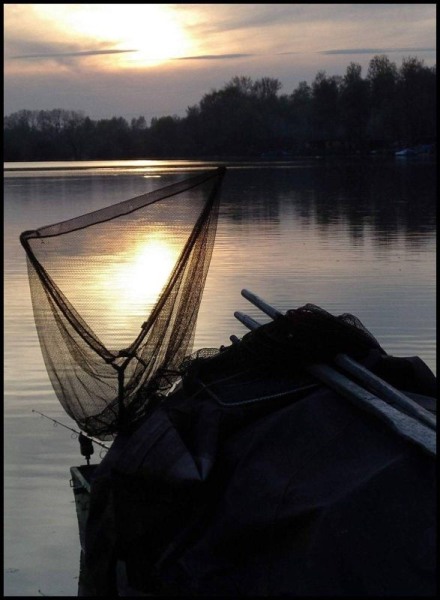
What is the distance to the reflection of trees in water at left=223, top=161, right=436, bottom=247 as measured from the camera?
26.6 m

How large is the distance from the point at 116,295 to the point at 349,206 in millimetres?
28320

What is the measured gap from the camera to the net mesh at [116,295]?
6.64 meters

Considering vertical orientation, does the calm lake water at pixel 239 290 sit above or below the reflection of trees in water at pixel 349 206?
below

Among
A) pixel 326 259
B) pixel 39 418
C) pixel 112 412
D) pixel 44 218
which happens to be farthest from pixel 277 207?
pixel 112 412

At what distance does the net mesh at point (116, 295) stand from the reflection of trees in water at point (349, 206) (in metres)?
16.4

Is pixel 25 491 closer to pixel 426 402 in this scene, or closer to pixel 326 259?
pixel 426 402

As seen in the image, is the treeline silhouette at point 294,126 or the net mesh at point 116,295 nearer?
the net mesh at point 116,295

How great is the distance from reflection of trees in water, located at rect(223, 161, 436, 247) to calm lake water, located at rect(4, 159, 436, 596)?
5 cm

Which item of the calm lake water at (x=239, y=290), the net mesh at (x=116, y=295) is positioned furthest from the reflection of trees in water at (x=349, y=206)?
the net mesh at (x=116, y=295)

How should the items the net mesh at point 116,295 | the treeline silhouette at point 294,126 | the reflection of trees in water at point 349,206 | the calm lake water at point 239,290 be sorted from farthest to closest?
the treeline silhouette at point 294,126 → the reflection of trees in water at point 349,206 → the calm lake water at point 239,290 → the net mesh at point 116,295

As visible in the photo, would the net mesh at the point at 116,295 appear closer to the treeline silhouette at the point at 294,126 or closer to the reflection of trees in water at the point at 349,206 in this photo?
the reflection of trees in water at the point at 349,206

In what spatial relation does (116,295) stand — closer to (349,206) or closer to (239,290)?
(239,290)

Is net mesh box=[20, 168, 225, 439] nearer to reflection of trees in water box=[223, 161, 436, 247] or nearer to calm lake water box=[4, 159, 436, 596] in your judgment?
calm lake water box=[4, 159, 436, 596]

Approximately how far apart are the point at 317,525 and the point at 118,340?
2.94 meters
